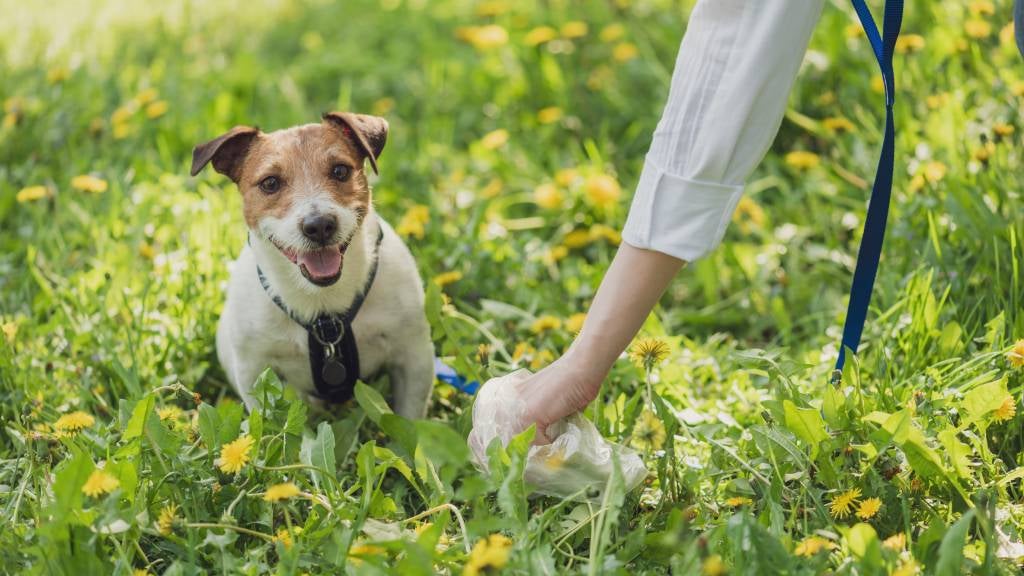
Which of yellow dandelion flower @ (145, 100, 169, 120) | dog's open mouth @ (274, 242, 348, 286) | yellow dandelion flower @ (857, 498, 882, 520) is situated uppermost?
yellow dandelion flower @ (857, 498, 882, 520)

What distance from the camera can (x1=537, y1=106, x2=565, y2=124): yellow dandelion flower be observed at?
4484 mm

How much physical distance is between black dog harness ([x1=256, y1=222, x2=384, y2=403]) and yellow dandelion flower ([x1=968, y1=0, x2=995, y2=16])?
2.27 metres

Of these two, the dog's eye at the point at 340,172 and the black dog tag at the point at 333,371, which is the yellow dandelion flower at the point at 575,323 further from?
the dog's eye at the point at 340,172

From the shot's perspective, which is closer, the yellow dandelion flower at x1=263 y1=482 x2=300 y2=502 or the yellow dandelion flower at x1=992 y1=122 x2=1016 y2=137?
the yellow dandelion flower at x1=263 y1=482 x2=300 y2=502

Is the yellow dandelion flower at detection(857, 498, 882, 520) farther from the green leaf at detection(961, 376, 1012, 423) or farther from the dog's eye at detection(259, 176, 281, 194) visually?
the dog's eye at detection(259, 176, 281, 194)

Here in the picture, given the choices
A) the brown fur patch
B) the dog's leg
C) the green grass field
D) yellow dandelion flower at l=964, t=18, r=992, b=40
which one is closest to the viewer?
the green grass field

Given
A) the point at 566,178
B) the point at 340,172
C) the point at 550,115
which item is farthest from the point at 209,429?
the point at 550,115

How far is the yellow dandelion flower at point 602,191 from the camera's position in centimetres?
372

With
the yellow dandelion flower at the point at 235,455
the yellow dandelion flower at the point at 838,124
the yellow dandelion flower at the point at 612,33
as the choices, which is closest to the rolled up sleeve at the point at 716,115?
the yellow dandelion flower at the point at 235,455

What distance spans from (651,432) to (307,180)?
1133 millimetres

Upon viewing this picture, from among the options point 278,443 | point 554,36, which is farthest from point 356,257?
point 554,36

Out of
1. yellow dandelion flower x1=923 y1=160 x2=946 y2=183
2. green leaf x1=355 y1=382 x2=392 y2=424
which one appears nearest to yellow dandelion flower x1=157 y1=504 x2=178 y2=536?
green leaf x1=355 y1=382 x2=392 y2=424

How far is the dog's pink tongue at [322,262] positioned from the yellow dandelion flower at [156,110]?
2190mm

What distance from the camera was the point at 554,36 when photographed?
5.05m
